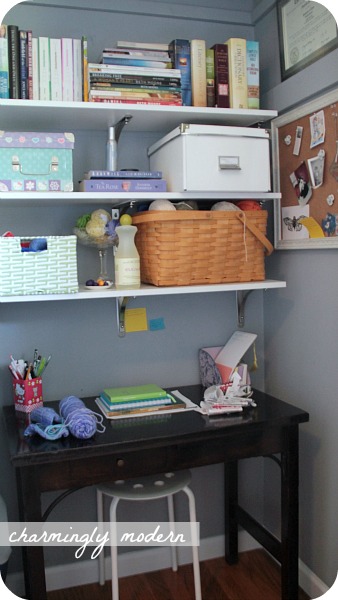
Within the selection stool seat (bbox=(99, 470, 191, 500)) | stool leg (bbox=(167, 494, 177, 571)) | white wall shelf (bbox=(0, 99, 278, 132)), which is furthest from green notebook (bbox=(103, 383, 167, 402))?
white wall shelf (bbox=(0, 99, 278, 132))

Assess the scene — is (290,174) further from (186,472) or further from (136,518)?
(136,518)

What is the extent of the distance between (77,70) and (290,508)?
160cm

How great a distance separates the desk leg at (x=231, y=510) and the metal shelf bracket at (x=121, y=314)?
722 mm

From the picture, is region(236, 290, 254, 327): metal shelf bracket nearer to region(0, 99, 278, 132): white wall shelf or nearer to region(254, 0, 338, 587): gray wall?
region(254, 0, 338, 587): gray wall

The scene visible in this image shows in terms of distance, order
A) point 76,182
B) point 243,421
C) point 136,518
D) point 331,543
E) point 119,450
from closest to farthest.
Answer: 1. point 119,450
2. point 243,421
3. point 331,543
4. point 76,182
5. point 136,518

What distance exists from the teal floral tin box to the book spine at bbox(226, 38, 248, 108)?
626 millimetres

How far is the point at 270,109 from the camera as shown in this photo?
88.9 inches

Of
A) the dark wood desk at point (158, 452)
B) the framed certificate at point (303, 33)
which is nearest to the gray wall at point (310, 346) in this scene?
the framed certificate at point (303, 33)

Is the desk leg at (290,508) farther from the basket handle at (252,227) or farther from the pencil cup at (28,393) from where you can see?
the pencil cup at (28,393)

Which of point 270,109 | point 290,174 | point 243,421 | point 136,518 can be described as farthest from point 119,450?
point 270,109

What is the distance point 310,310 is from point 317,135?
609 millimetres

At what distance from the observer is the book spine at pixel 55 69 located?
1857 mm

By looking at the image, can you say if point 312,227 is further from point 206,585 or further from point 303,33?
point 206,585

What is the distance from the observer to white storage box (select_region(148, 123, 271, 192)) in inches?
75.6
